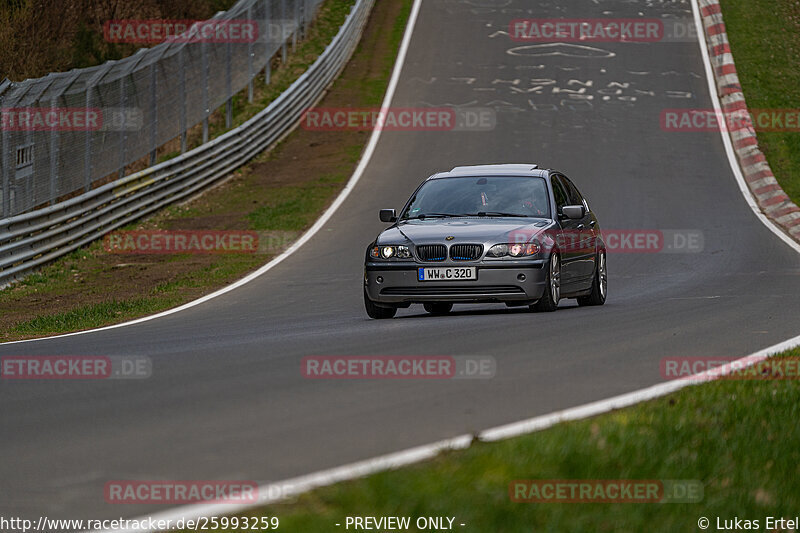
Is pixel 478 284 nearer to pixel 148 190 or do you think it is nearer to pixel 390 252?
pixel 390 252

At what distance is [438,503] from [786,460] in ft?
7.40

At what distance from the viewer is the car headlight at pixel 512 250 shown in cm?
1294

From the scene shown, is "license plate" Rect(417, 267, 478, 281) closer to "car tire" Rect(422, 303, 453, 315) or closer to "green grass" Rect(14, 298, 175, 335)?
"car tire" Rect(422, 303, 453, 315)

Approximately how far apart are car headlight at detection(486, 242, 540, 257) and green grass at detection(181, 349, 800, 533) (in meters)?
5.49

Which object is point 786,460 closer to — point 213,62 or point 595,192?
point 595,192

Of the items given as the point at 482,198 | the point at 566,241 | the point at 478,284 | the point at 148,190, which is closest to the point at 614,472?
the point at 478,284

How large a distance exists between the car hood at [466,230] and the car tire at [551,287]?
0.36 meters

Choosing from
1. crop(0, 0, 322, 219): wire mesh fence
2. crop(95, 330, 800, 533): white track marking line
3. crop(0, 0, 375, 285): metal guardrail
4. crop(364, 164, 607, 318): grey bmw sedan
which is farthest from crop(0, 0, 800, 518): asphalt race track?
crop(0, 0, 322, 219): wire mesh fence

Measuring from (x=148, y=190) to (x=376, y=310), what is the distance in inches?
510

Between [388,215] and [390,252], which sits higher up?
[388,215]

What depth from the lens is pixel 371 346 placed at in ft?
33.5

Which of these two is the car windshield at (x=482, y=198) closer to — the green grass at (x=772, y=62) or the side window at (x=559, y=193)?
the side window at (x=559, y=193)

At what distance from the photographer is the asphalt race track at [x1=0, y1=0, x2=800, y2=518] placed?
6184 millimetres

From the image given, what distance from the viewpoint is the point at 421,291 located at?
13.1m
